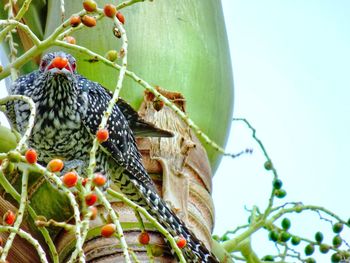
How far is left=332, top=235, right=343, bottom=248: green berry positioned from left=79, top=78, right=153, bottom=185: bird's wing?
2.59ft

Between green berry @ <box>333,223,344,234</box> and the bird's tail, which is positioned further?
green berry @ <box>333,223,344,234</box>

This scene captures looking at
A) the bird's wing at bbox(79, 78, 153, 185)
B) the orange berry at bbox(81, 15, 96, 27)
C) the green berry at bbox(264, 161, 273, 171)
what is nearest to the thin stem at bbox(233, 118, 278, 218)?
the green berry at bbox(264, 161, 273, 171)

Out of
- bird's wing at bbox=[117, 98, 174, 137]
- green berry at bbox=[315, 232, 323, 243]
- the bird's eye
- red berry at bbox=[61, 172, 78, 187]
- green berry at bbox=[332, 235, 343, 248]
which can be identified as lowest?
red berry at bbox=[61, 172, 78, 187]

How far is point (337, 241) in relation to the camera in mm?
3145

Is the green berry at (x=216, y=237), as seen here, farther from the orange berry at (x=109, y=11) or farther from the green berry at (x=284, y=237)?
the orange berry at (x=109, y=11)

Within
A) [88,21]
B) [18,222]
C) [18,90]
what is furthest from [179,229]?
[18,222]

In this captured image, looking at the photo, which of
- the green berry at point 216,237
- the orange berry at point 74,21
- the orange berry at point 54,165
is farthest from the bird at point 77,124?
the orange berry at point 54,165

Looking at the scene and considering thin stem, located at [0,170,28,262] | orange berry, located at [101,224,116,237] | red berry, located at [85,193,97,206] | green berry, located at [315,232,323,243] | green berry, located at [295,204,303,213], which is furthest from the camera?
green berry, located at [315,232,323,243]

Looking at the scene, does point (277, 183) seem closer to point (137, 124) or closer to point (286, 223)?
point (286, 223)

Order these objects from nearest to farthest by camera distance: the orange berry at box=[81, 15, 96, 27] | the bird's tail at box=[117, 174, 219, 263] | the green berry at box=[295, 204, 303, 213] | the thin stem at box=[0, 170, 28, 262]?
the thin stem at box=[0, 170, 28, 262] → the orange berry at box=[81, 15, 96, 27] → the bird's tail at box=[117, 174, 219, 263] → the green berry at box=[295, 204, 303, 213]

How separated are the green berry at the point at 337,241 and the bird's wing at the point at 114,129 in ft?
2.59

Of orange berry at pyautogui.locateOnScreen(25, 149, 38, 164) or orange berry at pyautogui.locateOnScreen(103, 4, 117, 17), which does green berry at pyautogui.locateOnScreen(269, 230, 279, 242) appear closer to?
orange berry at pyautogui.locateOnScreen(103, 4, 117, 17)

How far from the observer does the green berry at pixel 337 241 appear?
314 centimetres

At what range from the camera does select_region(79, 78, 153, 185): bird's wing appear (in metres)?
3.48
